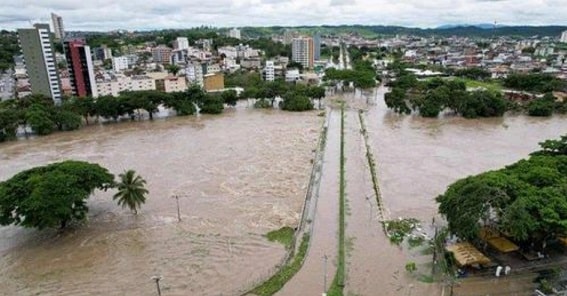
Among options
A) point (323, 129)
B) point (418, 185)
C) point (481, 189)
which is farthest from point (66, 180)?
point (323, 129)

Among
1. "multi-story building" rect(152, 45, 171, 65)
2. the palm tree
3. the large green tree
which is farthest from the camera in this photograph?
"multi-story building" rect(152, 45, 171, 65)

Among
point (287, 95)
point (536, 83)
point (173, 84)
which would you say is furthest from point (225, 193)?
point (536, 83)

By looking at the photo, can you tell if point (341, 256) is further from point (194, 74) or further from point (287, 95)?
point (194, 74)

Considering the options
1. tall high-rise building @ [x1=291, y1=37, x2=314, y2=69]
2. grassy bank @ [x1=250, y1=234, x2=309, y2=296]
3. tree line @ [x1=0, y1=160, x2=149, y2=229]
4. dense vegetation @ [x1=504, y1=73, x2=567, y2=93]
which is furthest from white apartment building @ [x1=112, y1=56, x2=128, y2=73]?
grassy bank @ [x1=250, y1=234, x2=309, y2=296]

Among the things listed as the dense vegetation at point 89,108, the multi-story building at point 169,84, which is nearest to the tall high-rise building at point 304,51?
the multi-story building at point 169,84

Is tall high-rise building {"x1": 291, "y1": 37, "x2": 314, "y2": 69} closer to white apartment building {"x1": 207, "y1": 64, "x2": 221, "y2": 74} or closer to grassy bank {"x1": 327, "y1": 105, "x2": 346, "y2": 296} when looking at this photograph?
white apartment building {"x1": 207, "y1": 64, "x2": 221, "y2": 74}

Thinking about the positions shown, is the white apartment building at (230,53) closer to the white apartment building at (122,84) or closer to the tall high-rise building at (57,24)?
the white apartment building at (122,84)

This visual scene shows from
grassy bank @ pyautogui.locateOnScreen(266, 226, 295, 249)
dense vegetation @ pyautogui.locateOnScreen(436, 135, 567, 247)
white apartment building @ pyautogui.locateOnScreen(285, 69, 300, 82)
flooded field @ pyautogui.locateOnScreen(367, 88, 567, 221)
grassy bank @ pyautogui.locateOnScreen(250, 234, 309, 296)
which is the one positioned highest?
dense vegetation @ pyautogui.locateOnScreen(436, 135, 567, 247)
